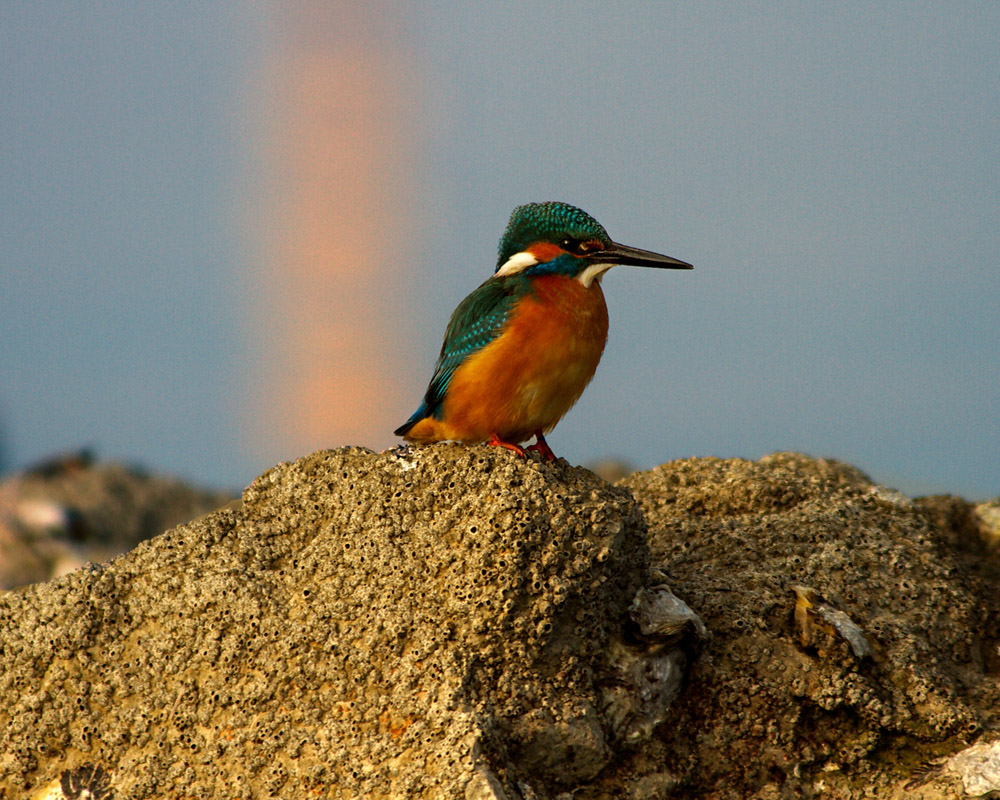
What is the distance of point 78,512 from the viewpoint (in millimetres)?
12312

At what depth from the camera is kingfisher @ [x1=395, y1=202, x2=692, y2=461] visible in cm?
532

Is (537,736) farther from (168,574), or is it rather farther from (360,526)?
(168,574)

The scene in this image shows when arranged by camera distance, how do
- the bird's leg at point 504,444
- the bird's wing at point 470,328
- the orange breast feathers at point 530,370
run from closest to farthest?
1. the bird's leg at point 504,444
2. the orange breast feathers at point 530,370
3. the bird's wing at point 470,328

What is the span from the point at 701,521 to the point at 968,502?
2.32 metres

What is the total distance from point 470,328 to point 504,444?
745mm

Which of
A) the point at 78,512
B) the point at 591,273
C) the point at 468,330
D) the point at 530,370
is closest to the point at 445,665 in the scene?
the point at 530,370

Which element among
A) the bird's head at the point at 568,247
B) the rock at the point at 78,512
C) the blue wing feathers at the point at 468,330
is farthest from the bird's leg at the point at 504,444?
the rock at the point at 78,512

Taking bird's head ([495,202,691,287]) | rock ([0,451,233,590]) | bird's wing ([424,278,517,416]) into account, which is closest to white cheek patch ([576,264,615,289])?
bird's head ([495,202,691,287])

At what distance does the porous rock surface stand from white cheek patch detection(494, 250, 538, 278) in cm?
129

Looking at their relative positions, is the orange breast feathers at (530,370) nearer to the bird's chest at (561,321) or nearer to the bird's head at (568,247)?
the bird's chest at (561,321)

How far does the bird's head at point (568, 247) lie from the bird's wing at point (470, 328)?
0.22 meters

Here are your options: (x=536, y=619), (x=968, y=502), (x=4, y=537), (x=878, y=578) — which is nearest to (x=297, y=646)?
(x=536, y=619)

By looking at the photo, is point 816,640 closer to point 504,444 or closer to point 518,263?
point 504,444

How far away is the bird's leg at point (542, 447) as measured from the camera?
5.43 m
